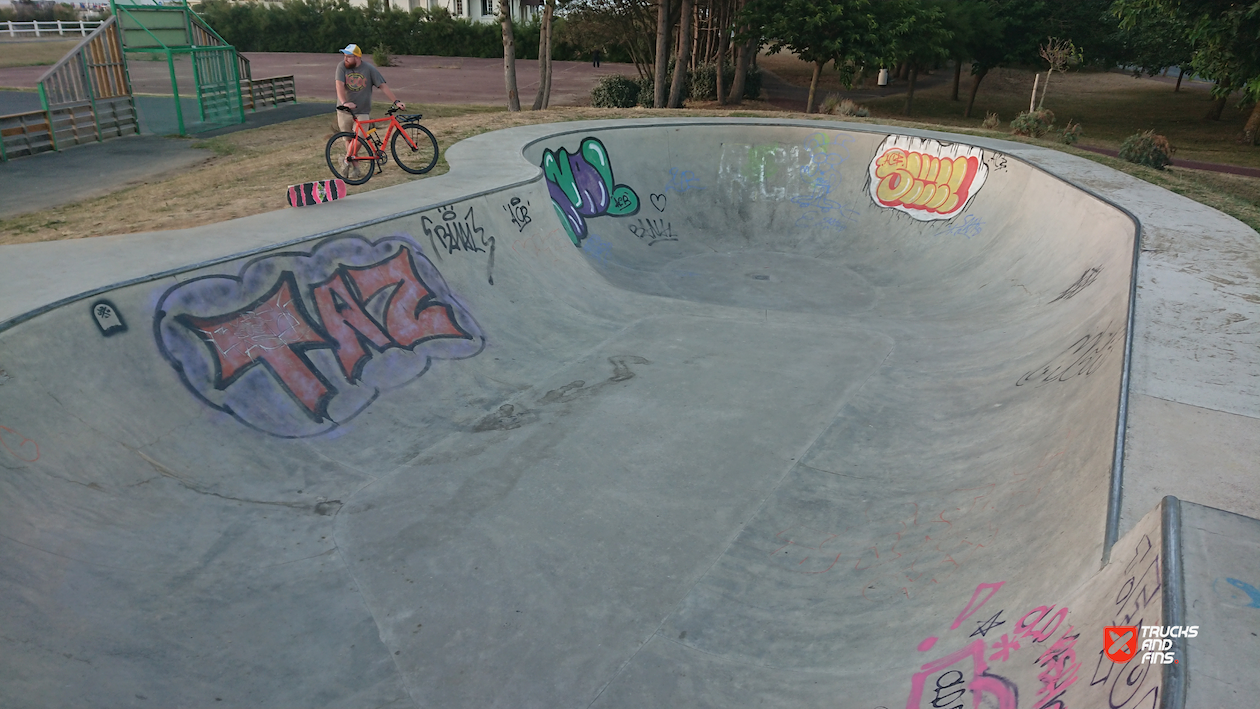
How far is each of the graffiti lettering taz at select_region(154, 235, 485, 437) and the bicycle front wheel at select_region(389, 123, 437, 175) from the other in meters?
3.62

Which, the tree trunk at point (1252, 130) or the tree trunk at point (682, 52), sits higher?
the tree trunk at point (682, 52)

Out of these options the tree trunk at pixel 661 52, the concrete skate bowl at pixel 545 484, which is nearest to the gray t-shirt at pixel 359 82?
the concrete skate bowl at pixel 545 484

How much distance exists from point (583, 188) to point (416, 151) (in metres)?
3.09

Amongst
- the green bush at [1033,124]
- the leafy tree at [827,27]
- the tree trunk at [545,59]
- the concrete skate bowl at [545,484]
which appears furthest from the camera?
the leafy tree at [827,27]

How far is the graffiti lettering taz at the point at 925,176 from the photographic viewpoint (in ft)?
44.6

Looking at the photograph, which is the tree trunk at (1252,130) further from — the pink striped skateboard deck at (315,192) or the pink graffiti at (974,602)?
the pink striped skateboard deck at (315,192)

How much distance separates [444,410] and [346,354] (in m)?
1.16

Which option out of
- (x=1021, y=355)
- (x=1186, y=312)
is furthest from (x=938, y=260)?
(x=1186, y=312)

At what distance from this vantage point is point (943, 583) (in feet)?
16.5

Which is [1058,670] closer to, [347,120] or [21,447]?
[21,447]

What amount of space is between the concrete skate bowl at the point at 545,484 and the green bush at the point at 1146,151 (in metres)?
6.66

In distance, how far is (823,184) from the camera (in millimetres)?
15211

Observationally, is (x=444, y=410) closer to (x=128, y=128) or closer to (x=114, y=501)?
(x=114, y=501)

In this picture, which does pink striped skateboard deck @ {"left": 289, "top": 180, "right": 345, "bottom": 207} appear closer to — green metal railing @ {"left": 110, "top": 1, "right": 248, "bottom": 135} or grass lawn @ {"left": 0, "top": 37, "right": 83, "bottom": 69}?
green metal railing @ {"left": 110, "top": 1, "right": 248, "bottom": 135}
